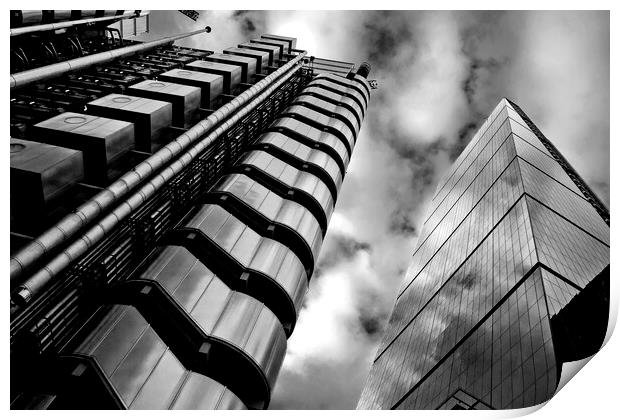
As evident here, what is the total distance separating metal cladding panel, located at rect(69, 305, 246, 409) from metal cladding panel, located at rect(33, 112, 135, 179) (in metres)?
3.46

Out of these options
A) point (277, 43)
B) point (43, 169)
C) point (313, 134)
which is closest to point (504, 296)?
point (313, 134)

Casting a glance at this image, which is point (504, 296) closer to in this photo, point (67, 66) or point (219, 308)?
point (219, 308)

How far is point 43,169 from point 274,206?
797cm

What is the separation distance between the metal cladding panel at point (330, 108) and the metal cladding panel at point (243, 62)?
13.3 ft

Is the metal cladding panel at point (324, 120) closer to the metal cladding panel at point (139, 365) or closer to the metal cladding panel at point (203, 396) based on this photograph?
the metal cladding panel at point (139, 365)

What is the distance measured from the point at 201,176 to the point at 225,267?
4.03 meters

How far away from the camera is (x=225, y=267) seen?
12453 millimetres

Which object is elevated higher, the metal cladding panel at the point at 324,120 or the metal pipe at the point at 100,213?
the metal pipe at the point at 100,213

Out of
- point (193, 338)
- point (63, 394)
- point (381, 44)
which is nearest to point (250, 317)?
point (193, 338)

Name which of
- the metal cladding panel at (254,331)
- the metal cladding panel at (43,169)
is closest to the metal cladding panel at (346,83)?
the metal cladding panel at (254,331)

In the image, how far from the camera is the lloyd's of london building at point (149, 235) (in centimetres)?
823

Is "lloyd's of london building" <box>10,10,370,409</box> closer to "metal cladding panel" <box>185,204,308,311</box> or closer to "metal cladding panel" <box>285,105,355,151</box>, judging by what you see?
"metal cladding panel" <box>185,204,308,311</box>

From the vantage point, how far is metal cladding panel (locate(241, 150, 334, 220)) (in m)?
16.8

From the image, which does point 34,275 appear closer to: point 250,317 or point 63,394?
point 63,394
